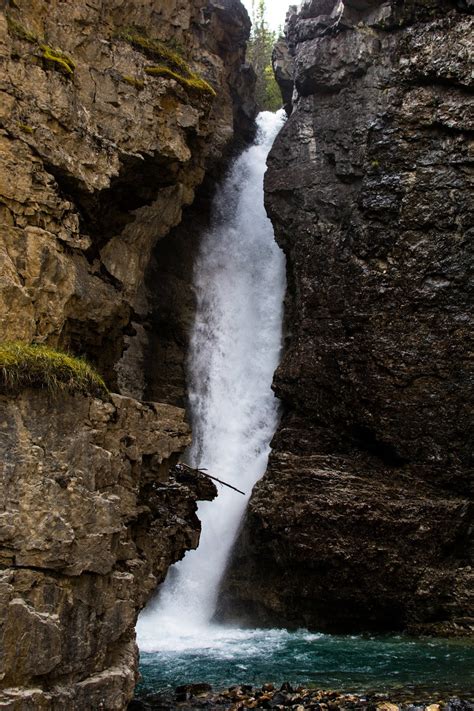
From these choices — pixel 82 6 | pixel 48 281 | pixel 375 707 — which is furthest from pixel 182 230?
pixel 375 707

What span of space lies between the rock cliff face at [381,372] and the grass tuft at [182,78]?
7.72m

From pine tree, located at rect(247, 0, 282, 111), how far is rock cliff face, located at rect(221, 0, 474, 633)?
15.3 meters

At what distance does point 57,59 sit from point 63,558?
9.25 meters

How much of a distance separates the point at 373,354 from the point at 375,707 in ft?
39.3

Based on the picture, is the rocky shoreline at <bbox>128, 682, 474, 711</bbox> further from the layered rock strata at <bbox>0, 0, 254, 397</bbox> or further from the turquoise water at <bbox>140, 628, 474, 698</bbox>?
the layered rock strata at <bbox>0, 0, 254, 397</bbox>

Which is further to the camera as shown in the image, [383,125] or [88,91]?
[383,125]

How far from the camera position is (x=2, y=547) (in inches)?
304

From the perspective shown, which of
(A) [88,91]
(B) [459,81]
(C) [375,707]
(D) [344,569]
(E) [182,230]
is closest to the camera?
(C) [375,707]

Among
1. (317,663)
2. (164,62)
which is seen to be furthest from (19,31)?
(317,663)

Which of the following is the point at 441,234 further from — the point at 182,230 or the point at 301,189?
the point at 182,230

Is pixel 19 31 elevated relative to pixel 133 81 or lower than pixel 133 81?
lower

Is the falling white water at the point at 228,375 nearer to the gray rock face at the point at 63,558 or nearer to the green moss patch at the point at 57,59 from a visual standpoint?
the gray rock face at the point at 63,558

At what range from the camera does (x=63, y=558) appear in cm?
809

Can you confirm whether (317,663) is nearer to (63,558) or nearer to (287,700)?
(287,700)
